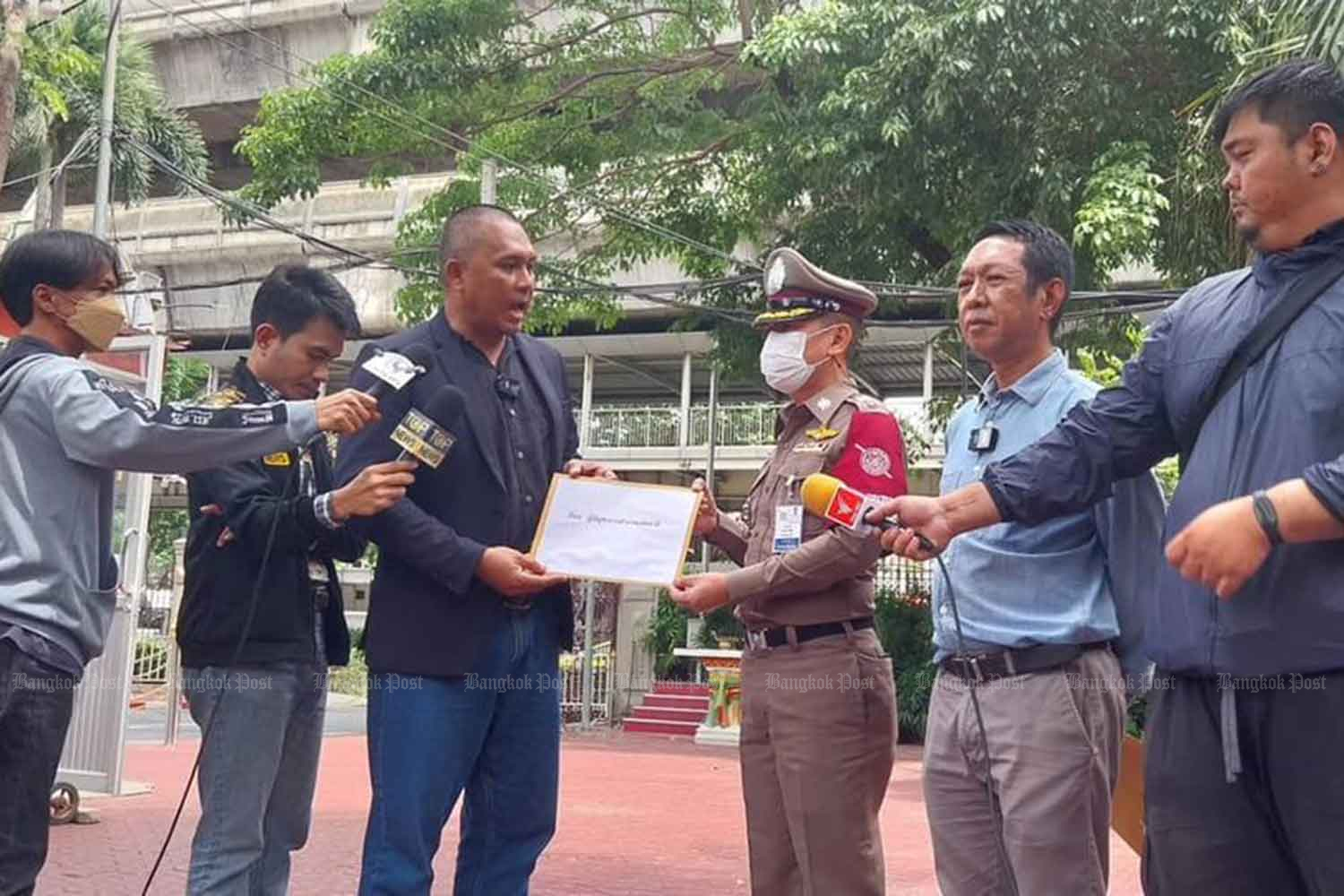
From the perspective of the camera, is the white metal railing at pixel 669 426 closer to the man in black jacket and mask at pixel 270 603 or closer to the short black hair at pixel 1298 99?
the man in black jacket and mask at pixel 270 603

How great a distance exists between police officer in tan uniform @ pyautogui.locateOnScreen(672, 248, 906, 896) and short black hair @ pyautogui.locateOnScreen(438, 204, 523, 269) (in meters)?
0.84

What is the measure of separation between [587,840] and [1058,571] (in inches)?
226

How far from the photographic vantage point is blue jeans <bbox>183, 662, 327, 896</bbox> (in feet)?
11.9

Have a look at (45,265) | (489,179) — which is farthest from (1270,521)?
(489,179)

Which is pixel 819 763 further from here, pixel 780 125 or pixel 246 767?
pixel 780 125

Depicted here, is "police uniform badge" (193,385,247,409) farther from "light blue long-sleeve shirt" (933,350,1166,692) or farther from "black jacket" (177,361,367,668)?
"light blue long-sleeve shirt" (933,350,1166,692)

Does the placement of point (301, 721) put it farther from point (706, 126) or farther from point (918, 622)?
point (918, 622)

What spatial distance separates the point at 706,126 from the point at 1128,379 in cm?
1100

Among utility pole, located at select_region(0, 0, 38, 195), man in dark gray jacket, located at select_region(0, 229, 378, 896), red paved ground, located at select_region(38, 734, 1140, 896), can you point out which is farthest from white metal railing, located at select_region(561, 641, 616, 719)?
man in dark gray jacket, located at select_region(0, 229, 378, 896)

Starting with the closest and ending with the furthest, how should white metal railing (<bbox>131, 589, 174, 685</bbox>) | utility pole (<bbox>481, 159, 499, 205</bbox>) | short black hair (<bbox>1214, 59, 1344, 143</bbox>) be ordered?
short black hair (<bbox>1214, 59, 1344, 143</bbox>)
utility pole (<bbox>481, 159, 499, 205</bbox>)
white metal railing (<bbox>131, 589, 174, 685</bbox>)

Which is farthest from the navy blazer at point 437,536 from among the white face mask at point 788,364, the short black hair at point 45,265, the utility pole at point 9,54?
the utility pole at point 9,54

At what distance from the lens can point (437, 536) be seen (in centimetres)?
351

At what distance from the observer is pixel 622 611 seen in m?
21.0

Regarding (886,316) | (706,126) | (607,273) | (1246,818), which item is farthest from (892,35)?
(1246,818)
